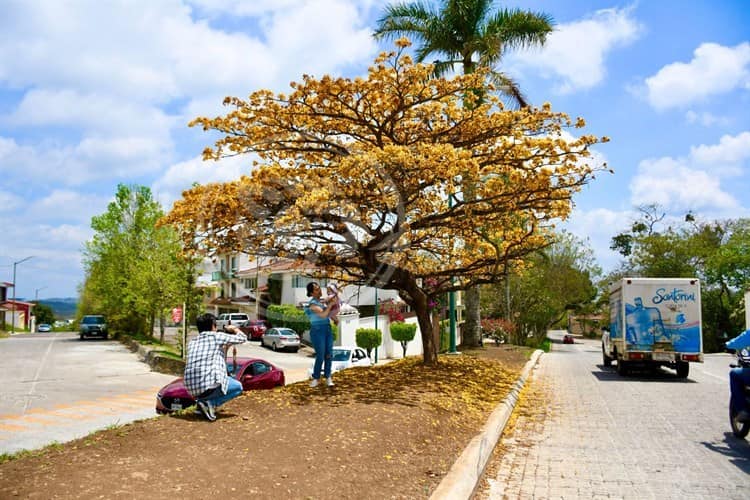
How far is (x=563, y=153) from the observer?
11.5 m

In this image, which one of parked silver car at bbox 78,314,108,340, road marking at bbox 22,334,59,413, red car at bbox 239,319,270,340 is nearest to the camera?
road marking at bbox 22,334,59,413

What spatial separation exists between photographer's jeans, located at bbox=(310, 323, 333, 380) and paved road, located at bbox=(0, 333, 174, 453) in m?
5.07

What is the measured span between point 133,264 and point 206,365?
106 feet

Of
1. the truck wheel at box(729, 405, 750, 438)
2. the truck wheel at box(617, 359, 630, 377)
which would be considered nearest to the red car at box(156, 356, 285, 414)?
the truck wheel at box(729, 405, 750, 438)

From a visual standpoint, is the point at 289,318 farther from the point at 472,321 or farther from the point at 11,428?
the point at 11,428

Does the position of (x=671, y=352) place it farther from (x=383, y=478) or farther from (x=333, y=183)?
(x=383, y=478)

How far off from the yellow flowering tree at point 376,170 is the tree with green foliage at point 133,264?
20882 mm

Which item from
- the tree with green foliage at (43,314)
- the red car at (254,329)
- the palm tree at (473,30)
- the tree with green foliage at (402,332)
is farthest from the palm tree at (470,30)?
the tree with green foliage at (43,314)

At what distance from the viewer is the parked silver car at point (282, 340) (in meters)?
38.7

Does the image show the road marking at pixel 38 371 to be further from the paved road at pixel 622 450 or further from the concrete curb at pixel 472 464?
the paved road at pixel 622 450

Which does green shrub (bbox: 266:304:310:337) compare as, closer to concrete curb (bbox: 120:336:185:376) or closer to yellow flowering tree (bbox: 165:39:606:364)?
concrete curb (bbox: 120:336:185:376)

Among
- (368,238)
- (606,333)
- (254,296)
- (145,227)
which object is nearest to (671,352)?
(606,333)

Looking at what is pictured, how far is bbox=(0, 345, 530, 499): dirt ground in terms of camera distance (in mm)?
4809

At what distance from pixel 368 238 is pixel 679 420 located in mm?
6661
